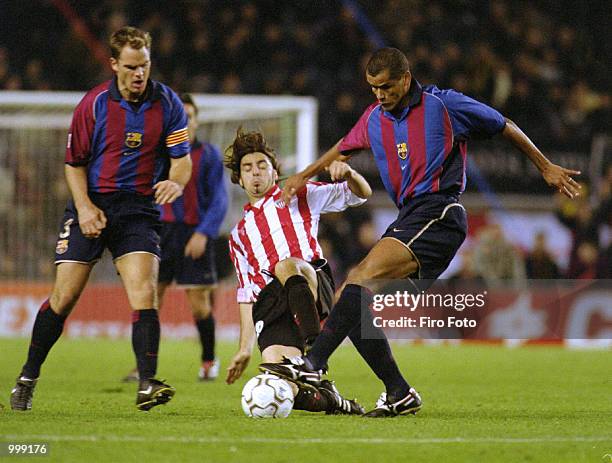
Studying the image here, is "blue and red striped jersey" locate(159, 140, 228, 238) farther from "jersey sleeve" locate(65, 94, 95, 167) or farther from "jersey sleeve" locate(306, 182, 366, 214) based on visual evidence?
"jersey sleeve" locate(65, 94, 95, 167)

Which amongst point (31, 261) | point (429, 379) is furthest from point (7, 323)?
point (429, 379)

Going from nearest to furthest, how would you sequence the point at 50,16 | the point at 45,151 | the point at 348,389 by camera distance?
the point at 348,389 < the point at 45,151 < the point at 50,16

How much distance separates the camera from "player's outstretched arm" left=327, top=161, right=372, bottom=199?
5699 mm

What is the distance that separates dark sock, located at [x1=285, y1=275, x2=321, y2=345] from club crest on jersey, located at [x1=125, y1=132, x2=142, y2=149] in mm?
1072

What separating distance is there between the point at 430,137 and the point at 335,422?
148 cm

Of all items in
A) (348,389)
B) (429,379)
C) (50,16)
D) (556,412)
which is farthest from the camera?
(50,16)

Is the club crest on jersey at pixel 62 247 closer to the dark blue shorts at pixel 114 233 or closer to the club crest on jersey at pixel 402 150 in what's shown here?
the dark blue shorts at pixel 114 233

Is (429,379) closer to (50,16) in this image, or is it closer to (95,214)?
(95,214)

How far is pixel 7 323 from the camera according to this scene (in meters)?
13.8

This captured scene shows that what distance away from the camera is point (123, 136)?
5.77 m

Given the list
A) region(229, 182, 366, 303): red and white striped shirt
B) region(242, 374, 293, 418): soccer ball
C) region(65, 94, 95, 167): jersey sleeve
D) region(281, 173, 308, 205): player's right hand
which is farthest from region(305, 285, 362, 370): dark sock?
region(65, 94, 95, 167): jersey sleeve

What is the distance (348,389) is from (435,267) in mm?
2223

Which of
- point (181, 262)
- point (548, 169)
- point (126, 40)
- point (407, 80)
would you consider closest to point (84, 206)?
point (126, 40)

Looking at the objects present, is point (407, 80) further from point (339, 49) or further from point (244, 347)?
point (339, 49)
